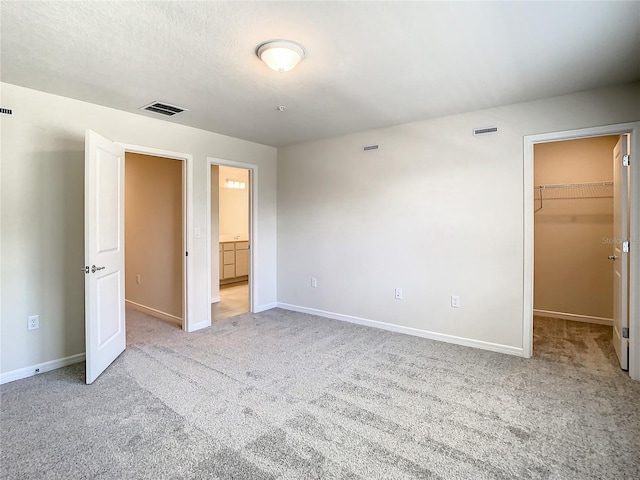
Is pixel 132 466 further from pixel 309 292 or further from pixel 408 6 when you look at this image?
pixel 309 292

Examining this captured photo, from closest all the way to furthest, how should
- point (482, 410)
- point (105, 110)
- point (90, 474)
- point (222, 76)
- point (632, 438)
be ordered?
point (90, 474), point (632, 438), point (482, 410), point (222, 76), point (105, 110)

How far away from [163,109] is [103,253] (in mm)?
1506

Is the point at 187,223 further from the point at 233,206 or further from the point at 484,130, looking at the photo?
the point at 233,206

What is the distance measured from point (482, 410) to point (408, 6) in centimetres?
254

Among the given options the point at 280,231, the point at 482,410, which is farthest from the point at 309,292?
the point at 482,410

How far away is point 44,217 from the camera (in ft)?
9.74

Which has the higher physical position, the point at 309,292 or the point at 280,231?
the point at 280,231

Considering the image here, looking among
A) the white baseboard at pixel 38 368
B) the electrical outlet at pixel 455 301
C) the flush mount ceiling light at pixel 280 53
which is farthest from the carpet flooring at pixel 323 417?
the flush mount ceiling light at pixel 280 53

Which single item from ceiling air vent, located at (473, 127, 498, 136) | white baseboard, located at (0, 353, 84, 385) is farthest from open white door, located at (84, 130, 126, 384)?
ceiling air vent, located at (473, 127, 498, 136)

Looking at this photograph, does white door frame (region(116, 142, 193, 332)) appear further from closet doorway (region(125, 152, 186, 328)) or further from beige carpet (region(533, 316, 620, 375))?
beige carpet (region(533, 316, 620, 375))

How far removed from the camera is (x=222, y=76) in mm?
2615

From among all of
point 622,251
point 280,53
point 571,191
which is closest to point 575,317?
point 571,191

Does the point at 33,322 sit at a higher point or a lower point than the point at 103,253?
lower

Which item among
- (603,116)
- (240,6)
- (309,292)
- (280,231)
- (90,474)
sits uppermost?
(240,6)
